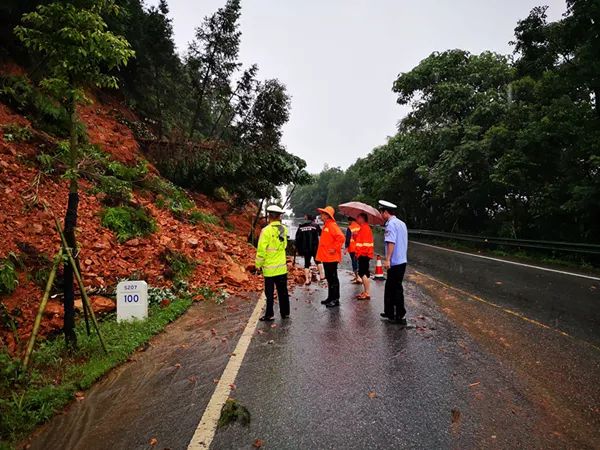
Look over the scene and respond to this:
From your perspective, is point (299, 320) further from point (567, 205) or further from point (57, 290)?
point (567, 205)

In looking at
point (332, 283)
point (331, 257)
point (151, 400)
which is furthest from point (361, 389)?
point (331, 257)

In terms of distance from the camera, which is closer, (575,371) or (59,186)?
(575,371)

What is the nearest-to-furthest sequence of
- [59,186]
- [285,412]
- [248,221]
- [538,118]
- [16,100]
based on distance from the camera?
1. [285,412]
2. [59,186]
3. [16,100]
4. [538,118]
5. [248,221]

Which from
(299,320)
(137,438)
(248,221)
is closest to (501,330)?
(299,320)

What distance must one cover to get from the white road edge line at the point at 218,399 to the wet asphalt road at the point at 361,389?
7 centimetres

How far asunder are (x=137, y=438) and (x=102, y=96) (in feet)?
64.2

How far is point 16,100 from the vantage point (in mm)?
11227

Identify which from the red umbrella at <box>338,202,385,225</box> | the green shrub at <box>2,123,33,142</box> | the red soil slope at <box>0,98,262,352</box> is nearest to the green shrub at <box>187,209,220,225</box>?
the red soil slope at <box>0,98,262,352</box>

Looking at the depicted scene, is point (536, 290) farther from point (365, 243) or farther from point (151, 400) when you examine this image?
point (151, 400)

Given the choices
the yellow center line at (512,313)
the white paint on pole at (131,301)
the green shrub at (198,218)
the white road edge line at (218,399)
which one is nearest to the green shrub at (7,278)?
the white paint on pole at (131,301)

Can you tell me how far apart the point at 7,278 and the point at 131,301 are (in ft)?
6.00

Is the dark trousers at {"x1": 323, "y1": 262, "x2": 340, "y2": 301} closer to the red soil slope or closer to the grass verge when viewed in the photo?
the red soil slope

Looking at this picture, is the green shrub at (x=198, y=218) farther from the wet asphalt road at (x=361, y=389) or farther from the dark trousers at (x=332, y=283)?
the wet asphalt road at (x=361, y=389)

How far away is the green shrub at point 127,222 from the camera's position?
9.04 meters
